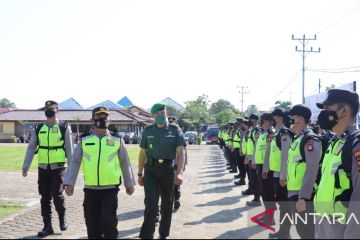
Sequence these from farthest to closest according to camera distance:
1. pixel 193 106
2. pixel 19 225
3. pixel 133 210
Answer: pixel 193 106
pixel 133 210
pixel 19 225

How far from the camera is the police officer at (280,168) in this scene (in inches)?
265

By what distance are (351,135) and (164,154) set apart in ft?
11.2

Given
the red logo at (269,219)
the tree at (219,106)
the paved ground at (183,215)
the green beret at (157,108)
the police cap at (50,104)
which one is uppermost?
the tree at (219,106)

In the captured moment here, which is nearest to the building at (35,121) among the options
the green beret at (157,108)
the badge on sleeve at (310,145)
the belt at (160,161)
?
the green beret at (157,108)

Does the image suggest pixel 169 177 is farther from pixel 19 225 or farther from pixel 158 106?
pixel 19 225

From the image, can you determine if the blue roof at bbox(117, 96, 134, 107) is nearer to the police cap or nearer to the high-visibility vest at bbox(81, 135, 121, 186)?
the police cap

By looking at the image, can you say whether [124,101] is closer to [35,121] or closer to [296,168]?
[35,121]

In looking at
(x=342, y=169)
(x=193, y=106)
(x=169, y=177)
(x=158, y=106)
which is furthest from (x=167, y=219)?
(x=193, y=106)

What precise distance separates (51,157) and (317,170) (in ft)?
14.6

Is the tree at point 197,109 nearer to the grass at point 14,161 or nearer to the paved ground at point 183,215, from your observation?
the grass at point 14,161

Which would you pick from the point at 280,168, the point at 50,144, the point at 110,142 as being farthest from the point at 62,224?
the point at 280,168

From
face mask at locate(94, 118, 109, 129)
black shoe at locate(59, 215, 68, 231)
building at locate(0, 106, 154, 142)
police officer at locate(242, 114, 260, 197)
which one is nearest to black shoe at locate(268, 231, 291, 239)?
police officer at locate(242, 114, 260, 197)

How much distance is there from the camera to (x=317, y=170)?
5.28 meters

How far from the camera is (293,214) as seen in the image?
640 cm
